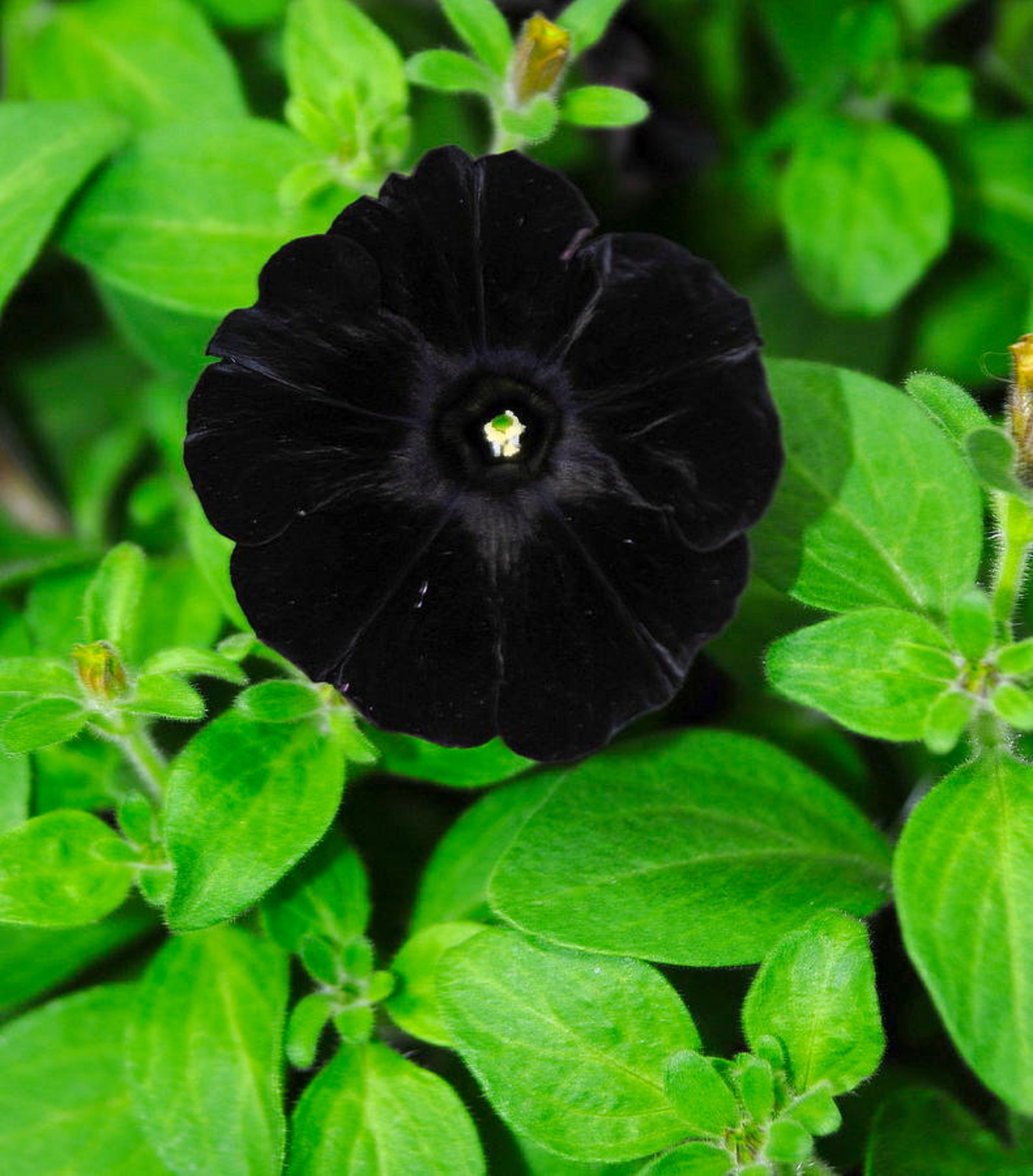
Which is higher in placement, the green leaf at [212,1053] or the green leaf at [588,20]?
the green leaf at [588,20]

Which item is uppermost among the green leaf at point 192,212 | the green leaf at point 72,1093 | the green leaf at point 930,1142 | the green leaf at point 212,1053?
the green leaf at point 192,212

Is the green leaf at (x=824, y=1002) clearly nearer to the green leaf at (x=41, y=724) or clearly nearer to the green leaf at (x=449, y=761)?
the green leaf at (x=449, y=761)

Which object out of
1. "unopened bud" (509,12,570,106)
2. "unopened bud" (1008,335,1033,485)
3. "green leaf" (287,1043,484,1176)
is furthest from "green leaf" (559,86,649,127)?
"green leaf" (287,1043,484,1176)

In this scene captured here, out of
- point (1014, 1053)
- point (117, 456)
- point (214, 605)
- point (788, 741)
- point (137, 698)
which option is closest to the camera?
point (1014, 1053)

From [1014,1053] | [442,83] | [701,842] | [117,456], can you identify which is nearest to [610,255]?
[442,83]

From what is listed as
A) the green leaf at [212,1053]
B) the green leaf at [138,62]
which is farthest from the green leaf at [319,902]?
the green leaf at [138,62]

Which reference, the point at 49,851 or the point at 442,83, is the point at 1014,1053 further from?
the point at 442,83
